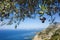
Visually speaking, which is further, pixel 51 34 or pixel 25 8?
pixel 51 34

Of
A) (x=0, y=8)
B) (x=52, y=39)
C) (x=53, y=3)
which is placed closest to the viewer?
(x=0, y=8)

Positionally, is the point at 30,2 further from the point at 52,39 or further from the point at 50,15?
the point at 52,39

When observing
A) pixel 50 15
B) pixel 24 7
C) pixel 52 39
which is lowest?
pixel 52 39

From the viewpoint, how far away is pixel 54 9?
420cm

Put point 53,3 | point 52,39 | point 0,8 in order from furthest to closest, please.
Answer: point 52,39, point 53,3, point 0,8

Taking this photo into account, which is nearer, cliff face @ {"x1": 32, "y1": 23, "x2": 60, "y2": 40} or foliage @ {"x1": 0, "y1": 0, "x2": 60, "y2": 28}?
foliage @ {"x1": 0, "y1": 0, "x2": 60, "y2": 28}

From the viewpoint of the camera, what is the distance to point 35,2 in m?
4.09

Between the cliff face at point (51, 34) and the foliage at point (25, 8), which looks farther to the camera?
the cliff face at point (51, 34)

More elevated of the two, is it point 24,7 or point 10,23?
point 24,7

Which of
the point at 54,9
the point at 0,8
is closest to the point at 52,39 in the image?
the point at 54,9

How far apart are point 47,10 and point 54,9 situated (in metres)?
0.29

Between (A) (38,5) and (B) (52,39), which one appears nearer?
(A) (38,5)

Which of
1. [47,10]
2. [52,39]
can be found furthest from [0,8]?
[52,39]

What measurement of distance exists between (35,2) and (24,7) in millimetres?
272
